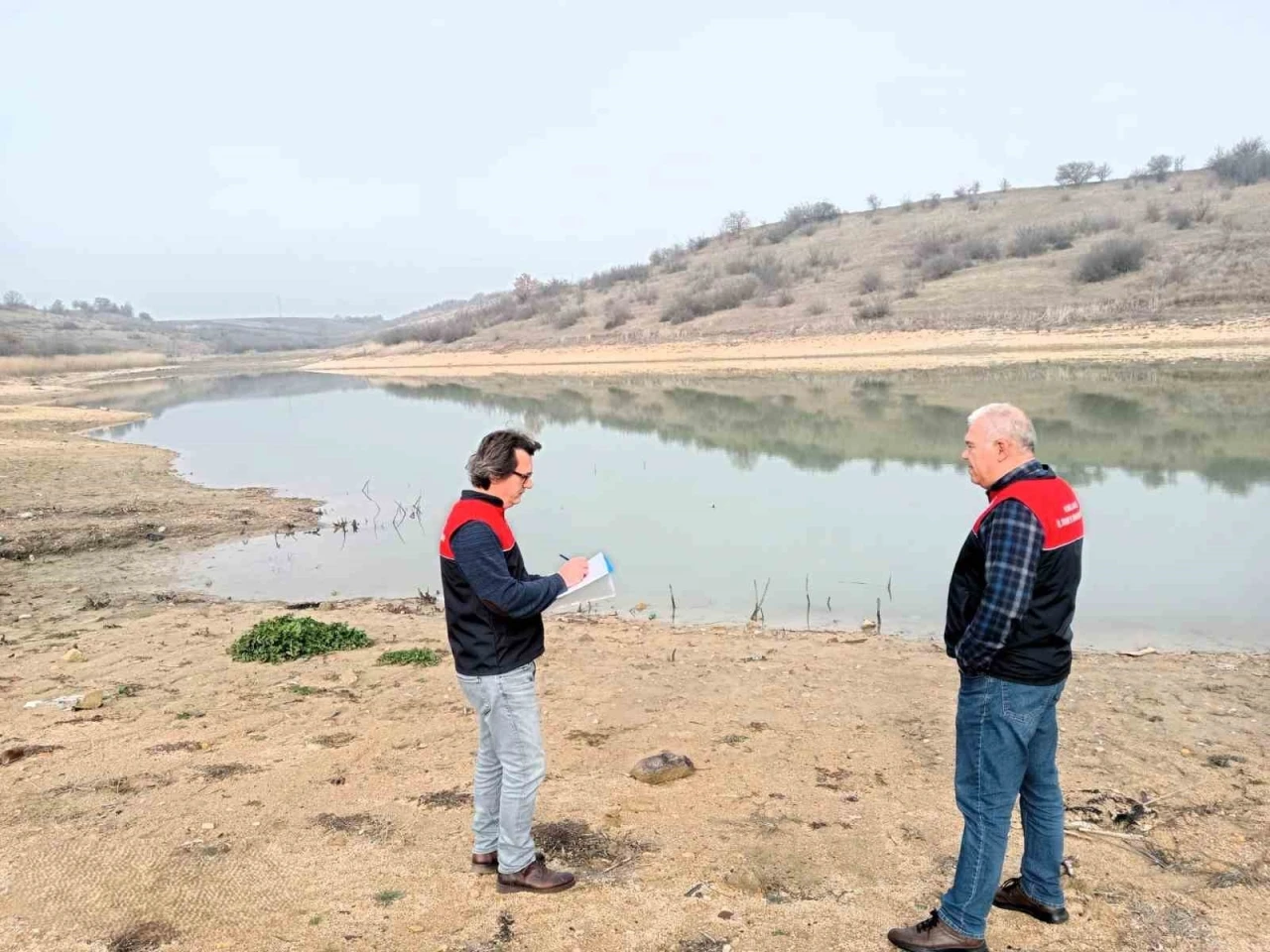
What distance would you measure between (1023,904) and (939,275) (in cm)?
4351

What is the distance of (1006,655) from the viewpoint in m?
2.84

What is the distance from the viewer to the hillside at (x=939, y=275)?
106 feet

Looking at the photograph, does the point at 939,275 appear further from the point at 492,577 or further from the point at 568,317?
the point at 492,577

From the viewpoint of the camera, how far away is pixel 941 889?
3.46 m

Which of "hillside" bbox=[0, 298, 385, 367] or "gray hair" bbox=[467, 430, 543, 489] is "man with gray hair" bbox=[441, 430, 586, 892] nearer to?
"gray hair" bbox=[467, 430, 543, 489]

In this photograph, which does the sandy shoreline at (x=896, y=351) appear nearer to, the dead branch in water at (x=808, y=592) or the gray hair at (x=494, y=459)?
the dead branch in water at (x=808, y=592)

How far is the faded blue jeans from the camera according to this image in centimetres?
326

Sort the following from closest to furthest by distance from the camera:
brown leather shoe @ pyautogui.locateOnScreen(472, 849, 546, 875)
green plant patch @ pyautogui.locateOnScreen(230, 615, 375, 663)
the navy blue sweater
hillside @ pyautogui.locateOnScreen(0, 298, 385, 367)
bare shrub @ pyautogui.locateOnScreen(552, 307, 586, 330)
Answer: the navy blue sweater
brown leather shoe @ pyautogui.locateOnScreen(472, 849, 546, 875)
green plant patch @ pyautogui.locateOnScreen(230, 615, 375, 663)
bare shrub @ pyautogui.locateOnScreen(552, 307, 586, 330)
hillside @ pyautogui.locateOnScreen(0, 298, 385, 367)

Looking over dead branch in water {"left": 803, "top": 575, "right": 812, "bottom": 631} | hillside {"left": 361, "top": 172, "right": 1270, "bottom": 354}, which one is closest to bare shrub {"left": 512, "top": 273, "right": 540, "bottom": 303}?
hillside {"left": 361, "top": 172, "right": 1270, "bottom": 354}

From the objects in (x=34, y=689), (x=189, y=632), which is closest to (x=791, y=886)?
(x=34, y=689)

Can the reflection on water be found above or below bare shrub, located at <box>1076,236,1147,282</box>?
below

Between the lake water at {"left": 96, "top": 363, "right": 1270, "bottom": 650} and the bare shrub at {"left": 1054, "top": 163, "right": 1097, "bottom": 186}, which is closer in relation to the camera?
the lake water at {"left": 96, "top": 363, "right": 1270, "bottom": 650}

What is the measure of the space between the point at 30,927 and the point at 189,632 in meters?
4.61

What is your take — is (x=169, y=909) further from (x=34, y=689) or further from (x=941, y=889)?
(x=34, y=689)
